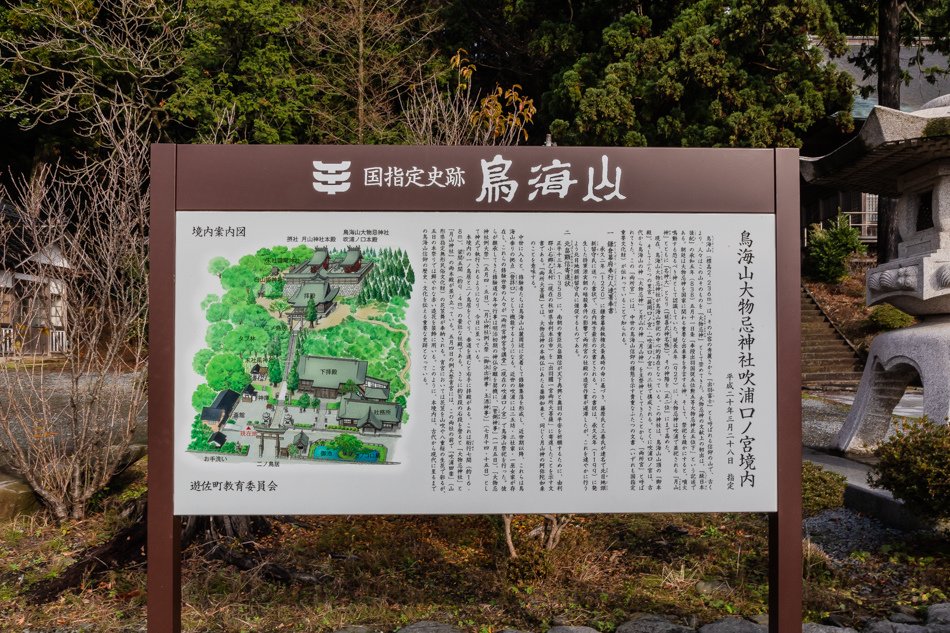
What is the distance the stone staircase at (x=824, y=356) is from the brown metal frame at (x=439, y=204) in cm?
1160

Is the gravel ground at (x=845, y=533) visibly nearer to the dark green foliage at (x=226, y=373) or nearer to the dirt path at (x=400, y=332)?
the dirt path at (x=400, y=332)

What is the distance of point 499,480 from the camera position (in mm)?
3080

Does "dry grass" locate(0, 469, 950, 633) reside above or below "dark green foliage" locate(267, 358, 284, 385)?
below

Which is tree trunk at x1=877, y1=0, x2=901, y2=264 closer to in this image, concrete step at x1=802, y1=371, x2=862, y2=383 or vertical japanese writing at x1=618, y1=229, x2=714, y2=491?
concrete step at x1=802, y1=371, x2=862, y2=383

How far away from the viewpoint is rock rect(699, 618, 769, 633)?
3516 millimetres

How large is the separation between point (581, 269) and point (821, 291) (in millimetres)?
16959

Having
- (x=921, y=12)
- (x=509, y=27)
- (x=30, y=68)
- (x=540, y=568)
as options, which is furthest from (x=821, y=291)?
(x=30, y=68)

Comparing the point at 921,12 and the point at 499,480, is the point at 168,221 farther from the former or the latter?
the point at 921,12

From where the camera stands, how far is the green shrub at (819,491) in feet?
14.5

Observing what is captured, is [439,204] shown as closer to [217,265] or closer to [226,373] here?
[217,265]

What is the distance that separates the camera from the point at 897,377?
6.17m

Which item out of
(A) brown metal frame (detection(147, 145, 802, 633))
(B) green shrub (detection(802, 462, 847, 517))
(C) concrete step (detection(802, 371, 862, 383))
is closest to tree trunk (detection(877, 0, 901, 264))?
(C) concrete step (detection(802, 371, 862, 383))

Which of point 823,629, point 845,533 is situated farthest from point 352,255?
point 845,533

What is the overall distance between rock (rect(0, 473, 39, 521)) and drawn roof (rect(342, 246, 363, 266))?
162 inches
